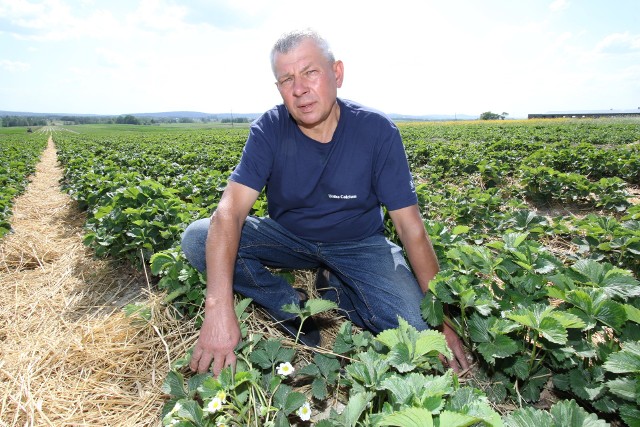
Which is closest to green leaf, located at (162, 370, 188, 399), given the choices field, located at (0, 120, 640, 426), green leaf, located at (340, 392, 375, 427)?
field, located at (0, 120, 640, 426)

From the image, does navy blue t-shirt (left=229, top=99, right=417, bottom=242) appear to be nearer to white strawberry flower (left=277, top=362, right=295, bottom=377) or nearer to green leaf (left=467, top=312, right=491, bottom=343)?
green leaf (left=467, top=312, right=491, bottom=343)

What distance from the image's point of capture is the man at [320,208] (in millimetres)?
2117

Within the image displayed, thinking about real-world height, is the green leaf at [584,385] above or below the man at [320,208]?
below

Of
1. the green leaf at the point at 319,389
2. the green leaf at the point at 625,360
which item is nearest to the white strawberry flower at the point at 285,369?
the green leaf at the point at 319,389

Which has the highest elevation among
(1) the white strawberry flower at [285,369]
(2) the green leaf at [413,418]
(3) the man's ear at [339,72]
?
(3) the man's ear at [339,72]

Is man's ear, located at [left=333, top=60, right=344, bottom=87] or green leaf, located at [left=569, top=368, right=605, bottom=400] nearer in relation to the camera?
green leaf, located at [left=569, top=368, right=605, bottom=400]

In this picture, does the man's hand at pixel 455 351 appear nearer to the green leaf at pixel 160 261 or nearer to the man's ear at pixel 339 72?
the man's ear at pixel 339 72

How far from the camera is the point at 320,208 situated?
2.43 metres

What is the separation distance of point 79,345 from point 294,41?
85.3 inches

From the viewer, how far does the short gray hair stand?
2119 millimetres

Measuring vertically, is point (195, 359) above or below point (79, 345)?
above

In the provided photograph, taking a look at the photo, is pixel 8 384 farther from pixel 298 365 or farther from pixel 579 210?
pixel 579 210

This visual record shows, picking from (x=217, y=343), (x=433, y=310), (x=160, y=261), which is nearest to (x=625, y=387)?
(x=433, y=310)

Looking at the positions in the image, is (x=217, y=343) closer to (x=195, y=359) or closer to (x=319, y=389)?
(x=195, y=359)
